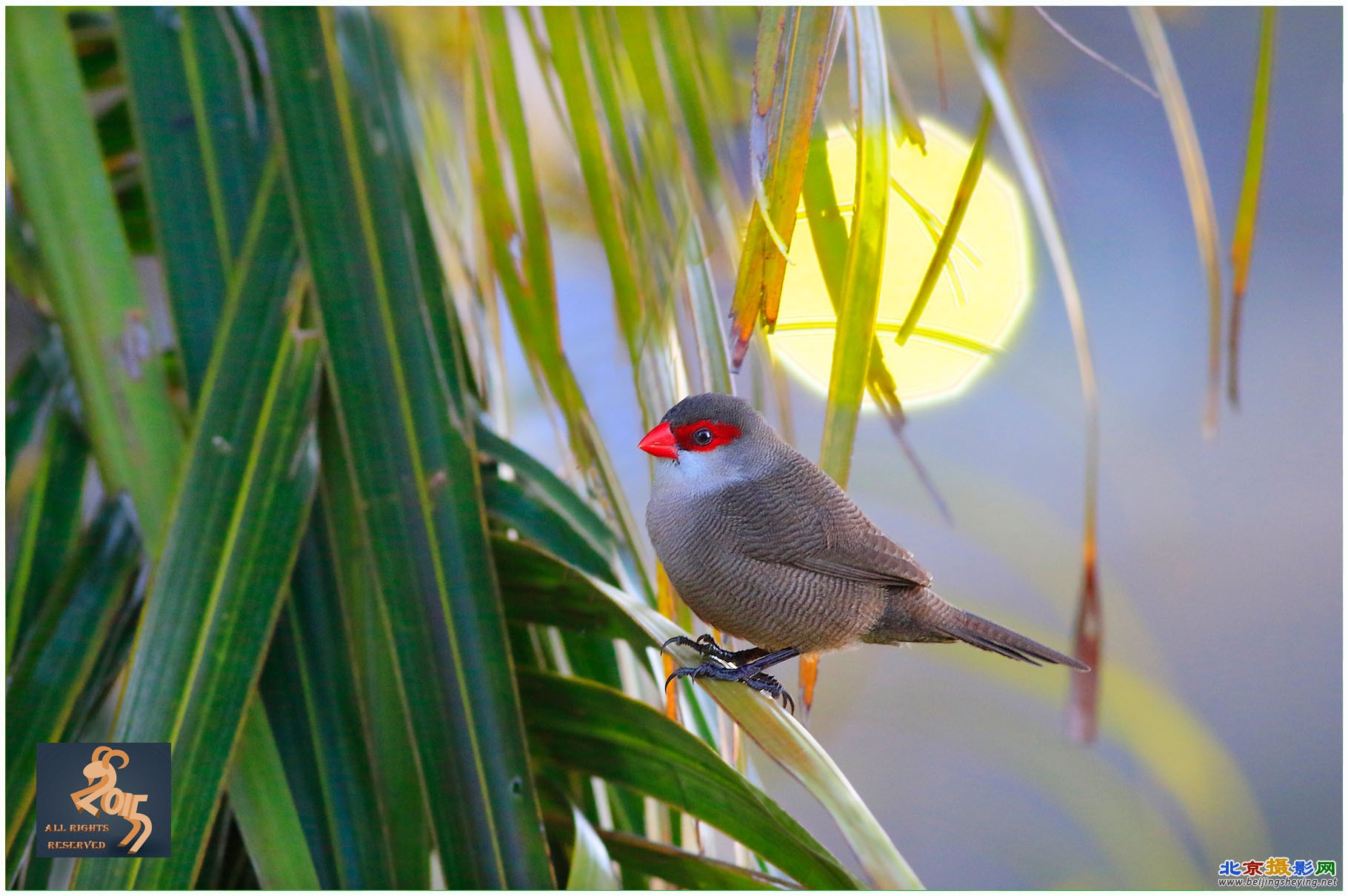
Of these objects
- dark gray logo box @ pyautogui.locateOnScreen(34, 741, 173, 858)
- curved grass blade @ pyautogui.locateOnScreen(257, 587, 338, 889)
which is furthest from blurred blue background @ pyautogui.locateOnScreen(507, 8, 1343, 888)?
dark gray logo box @ pyautogui.locateOnScreen(34, 741, 173, 858)

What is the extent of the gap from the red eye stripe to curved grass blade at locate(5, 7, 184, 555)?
43 cm

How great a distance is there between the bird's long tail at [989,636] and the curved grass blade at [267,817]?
1.73ft

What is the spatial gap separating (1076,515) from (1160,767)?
291mm

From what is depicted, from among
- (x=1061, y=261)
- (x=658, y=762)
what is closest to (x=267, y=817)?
(x=658, y=762)

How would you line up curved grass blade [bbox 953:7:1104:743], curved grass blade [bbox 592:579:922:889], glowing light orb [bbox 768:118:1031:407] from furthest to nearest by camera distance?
glowing light orb [bbox 768:118:1031:407], curved grass blade [bbox 953:7:1104:743], curved grass blade [bbox 592:579:922:889]

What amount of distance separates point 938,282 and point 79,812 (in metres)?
0.87

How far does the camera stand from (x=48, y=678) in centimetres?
75

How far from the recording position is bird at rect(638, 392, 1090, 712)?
659 millimetres

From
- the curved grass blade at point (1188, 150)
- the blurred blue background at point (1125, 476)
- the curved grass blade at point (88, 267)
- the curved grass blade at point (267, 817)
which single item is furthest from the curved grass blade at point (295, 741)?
the curved grass blade at point (1188, 150)

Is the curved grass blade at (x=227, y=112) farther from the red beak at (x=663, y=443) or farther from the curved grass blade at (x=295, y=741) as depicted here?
Answer: the red beak at (x=663, y=443)

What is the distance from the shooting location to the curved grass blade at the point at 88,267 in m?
0.74

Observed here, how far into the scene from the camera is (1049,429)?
3.00 feet

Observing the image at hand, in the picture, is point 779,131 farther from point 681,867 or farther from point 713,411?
point 681,867

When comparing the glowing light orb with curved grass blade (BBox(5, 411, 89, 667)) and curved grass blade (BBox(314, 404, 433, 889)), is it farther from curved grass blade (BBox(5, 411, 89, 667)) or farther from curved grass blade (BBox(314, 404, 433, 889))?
curved grass blade (BBox(5, 411, 89, 667))
